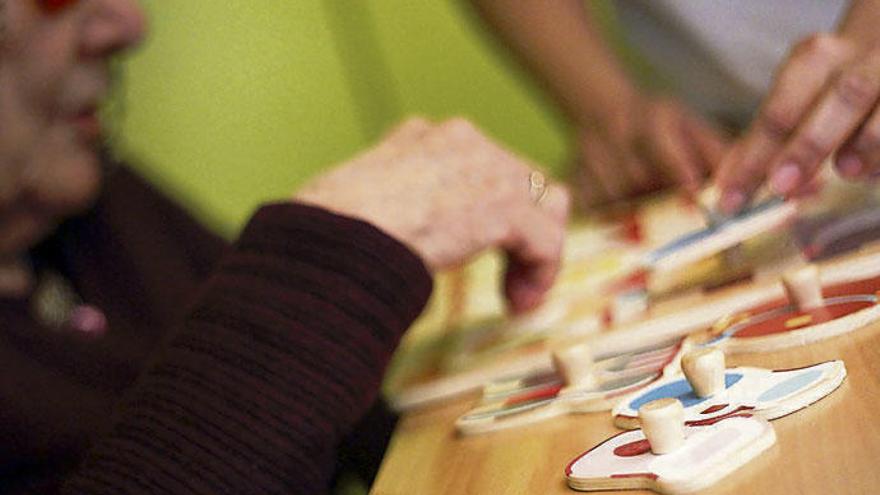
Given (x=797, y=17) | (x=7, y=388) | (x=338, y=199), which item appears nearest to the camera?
(x=338, y=199)

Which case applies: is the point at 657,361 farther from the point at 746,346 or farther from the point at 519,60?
the point at 519,60

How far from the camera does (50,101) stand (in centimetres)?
103

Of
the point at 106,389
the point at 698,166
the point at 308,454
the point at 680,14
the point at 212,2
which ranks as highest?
the point at 212,2

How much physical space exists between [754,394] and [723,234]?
0.33 meters

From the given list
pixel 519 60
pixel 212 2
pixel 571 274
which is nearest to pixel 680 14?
pixel 519 60

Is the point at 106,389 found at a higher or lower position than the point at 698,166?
lower

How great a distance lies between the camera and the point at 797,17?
132 centimetres

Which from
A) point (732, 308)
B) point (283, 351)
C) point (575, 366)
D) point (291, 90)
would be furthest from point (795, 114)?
point (291, 90)

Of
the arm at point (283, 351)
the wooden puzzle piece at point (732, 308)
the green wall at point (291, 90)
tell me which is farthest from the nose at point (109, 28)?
the wooden puzzle piece at point (732, 308)

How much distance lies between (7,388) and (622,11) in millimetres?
934

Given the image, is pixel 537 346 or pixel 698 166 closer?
pixel 537 346

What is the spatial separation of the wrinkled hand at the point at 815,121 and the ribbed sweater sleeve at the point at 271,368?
0.97ft

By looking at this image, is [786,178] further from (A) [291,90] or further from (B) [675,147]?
(A) [291,90]

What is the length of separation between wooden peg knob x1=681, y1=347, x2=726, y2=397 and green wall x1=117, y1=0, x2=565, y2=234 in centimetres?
114
